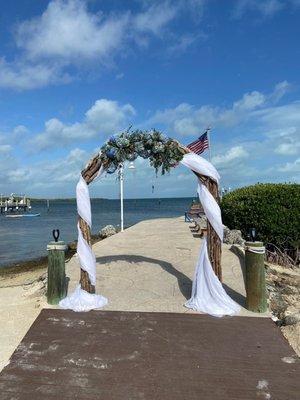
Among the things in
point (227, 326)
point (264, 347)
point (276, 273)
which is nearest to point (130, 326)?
point (227, 326)

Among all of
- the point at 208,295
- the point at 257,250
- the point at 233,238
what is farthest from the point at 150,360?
the point at 233,238

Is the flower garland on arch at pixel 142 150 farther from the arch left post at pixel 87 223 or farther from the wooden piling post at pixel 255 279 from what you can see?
the wooden piling post at pixel 255 279

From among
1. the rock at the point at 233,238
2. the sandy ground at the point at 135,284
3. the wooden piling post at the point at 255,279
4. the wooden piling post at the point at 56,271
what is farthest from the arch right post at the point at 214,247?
the rock at the point at 233,238

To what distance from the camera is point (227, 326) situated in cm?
638

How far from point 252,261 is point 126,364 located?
9.54ft

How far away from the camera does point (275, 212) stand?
40.4 feet

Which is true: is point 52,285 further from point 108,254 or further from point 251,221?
point 251,221

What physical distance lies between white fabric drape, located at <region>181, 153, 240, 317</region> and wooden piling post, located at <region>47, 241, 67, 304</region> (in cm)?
225

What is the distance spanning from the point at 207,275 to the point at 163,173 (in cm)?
199

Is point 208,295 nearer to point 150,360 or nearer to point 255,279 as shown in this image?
point 255,279

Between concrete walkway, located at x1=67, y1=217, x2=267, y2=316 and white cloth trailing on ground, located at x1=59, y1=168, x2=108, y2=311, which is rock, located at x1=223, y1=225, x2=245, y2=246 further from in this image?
white cloth trailing on ground, located at x1=59, y1=168, x2=108, y2=311

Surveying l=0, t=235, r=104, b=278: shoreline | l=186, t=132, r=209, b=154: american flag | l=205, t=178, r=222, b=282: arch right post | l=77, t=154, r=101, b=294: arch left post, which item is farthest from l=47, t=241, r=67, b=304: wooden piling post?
l=186, t=132, r=209, b=154: american flag

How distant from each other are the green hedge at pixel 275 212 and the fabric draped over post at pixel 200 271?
550 cm

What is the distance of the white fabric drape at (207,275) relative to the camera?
7.10 metres
